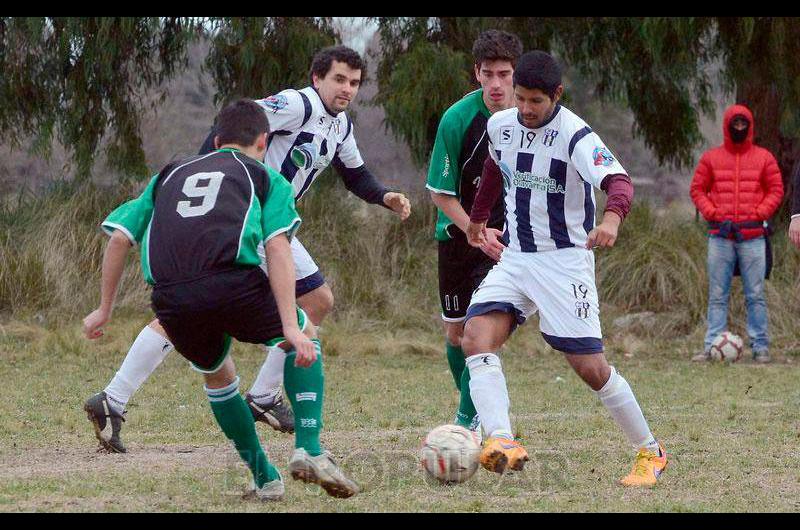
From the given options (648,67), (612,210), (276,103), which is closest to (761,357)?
(648,67)

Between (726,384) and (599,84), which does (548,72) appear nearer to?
(726,384)

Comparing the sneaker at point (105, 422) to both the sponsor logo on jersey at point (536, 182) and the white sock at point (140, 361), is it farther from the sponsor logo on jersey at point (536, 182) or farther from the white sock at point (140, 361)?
the sponsor logo on jersey at point (536, 182)

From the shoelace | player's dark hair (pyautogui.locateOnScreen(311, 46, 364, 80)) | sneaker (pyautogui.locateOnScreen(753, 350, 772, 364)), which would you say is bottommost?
sneaker (pyautogui.locateOnScreen(753, 350, 772, 364))

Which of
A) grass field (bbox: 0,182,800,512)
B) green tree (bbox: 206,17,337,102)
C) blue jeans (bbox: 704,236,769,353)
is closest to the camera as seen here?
grass field (bbox: 0,182,800,512)

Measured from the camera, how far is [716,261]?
35.2 feet

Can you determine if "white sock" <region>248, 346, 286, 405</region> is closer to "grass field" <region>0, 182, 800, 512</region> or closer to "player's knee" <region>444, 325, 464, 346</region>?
"grass field" <region>0, 182, 800, 512</region>

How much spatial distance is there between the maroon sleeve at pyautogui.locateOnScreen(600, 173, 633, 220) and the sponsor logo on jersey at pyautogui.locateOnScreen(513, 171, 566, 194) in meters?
0.31

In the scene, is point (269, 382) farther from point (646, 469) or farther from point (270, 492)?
point (646, 469)

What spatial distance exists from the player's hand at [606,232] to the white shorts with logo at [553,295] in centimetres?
39

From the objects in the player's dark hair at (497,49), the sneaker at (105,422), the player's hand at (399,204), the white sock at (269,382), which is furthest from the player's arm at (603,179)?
the sneaker at (105,422)

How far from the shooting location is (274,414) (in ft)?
21.4

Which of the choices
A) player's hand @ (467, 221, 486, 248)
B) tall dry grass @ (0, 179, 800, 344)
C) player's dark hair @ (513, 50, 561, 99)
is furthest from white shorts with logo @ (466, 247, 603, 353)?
tall dry grass @ (0, 179, 800, 344)

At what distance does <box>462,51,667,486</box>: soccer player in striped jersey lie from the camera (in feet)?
16.9

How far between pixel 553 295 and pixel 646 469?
0.83m
